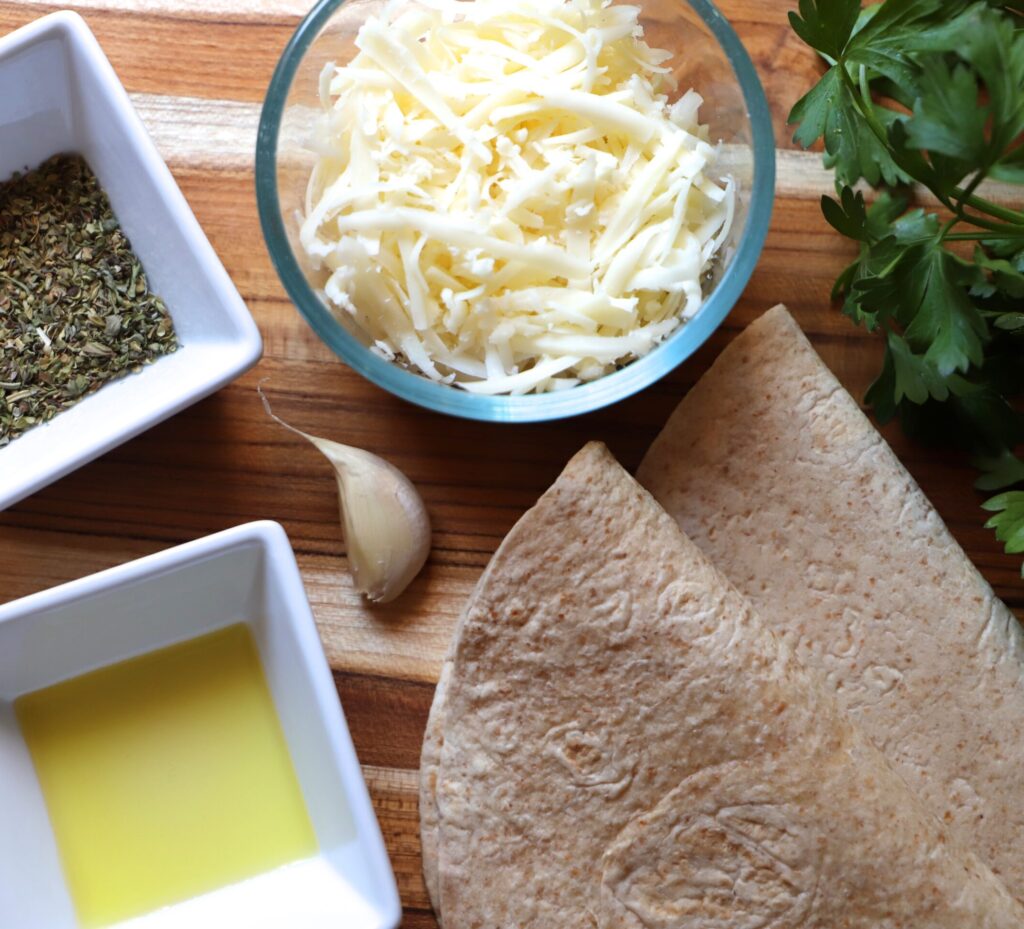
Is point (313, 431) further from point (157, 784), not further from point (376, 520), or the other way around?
point (157, 784)

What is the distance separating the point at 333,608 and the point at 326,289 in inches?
21.0

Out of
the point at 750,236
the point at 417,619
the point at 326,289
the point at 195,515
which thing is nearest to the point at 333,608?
the point at 417,619

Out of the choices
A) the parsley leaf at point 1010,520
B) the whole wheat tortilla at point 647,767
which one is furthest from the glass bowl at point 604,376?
the parsley leaf at point 1010,520

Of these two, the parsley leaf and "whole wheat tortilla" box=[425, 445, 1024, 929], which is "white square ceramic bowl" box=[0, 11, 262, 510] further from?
the parsley leaf

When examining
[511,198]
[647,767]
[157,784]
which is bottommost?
[157,784]

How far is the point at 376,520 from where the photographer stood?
5.89ft

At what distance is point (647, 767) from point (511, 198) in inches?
33.6

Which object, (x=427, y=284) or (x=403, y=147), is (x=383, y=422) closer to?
(x=427, y=284)

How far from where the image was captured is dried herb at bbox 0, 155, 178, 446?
5.99ft

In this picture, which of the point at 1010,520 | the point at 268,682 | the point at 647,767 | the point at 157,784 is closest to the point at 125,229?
the point at 268,682

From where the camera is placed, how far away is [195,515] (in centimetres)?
190

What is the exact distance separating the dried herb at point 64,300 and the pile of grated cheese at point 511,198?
1.14 feet

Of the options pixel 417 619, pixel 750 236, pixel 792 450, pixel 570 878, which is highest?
pixel 750 236

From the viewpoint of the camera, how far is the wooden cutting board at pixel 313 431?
1.89m
